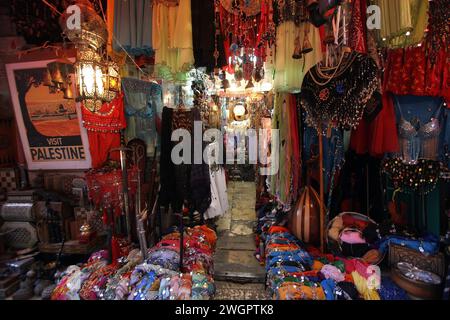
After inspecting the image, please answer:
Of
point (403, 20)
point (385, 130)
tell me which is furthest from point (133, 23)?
point (385, 130)

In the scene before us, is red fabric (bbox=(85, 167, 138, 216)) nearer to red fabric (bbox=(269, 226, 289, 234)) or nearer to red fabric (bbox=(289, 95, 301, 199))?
red fabric (bbox=(269, 226, 289, 234))

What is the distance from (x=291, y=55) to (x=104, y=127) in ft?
7.33

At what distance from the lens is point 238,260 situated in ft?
9.55

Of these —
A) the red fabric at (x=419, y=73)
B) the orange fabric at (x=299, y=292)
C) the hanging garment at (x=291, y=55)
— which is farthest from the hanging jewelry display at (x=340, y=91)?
the orange fabric at (x=299, y=292)

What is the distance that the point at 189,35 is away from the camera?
1987 mm

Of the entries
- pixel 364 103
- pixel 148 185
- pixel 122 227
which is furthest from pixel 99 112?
pixel 364 103

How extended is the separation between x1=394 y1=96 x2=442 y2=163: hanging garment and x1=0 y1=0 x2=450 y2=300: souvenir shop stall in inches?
0.4

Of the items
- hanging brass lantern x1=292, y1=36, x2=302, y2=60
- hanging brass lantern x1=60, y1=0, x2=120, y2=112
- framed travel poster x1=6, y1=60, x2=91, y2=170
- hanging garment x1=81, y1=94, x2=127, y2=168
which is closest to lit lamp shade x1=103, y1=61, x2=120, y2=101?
hanging brass lantern x1=60, y1=0, x2=120, y2=112

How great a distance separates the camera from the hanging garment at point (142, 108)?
275 centimetres

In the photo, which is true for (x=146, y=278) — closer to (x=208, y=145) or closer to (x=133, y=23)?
(x=208, y=145)

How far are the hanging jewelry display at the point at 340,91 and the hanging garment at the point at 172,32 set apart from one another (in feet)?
3.98

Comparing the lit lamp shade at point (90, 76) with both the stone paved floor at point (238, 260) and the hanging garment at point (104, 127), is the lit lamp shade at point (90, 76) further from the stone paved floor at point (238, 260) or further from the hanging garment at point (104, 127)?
the stone paved floor at point (238, 260)
